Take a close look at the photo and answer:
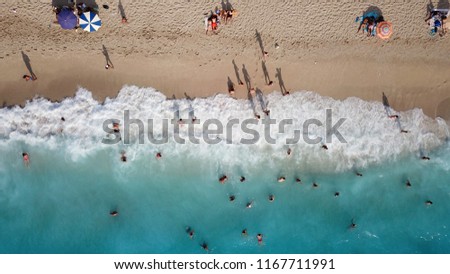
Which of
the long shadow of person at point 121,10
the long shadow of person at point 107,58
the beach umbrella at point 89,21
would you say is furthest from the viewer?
the long shadow of person at point 107,58

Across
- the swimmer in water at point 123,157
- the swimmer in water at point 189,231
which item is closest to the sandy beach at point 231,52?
the swimmer in water at point 123,157

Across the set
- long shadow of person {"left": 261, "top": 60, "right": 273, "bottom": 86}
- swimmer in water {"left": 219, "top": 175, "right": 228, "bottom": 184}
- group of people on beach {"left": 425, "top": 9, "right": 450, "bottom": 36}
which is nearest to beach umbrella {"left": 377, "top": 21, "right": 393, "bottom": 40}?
group of people on beach {"left": 425, "top": 9, "right": 450, "bottom": 36}

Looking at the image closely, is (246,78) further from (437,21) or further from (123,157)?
(437,21)

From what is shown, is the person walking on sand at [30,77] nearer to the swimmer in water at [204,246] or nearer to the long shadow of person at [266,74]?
the long shadow of person at [266,74]

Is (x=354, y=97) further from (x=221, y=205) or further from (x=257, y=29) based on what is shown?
(x=221, y=205)

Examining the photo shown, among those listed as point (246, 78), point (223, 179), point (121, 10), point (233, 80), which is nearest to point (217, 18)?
point (233, 80)

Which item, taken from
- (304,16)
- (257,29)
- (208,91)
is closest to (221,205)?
(208,91)
